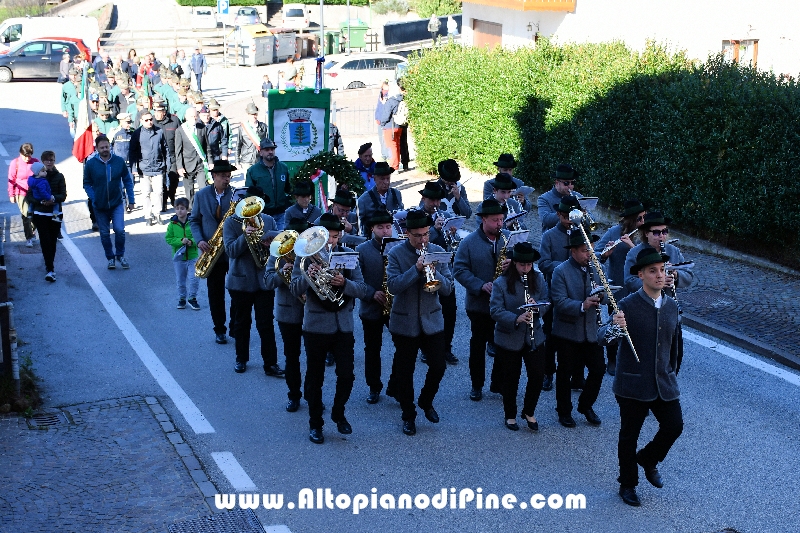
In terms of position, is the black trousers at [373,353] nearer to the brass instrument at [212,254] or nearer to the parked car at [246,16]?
the brass instrument at [212,254]

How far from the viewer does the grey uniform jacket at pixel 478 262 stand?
10.4 metres

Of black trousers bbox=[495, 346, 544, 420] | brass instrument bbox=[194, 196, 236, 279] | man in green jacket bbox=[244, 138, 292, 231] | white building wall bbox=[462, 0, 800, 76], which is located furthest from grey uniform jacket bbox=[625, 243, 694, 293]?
white building wall bbox=[462, 0, 800, 76]

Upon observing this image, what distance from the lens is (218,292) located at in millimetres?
12125

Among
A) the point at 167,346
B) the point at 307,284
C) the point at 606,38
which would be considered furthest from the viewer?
the point at 606,38

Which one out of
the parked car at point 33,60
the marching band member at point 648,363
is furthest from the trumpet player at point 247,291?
the parked car at point 33,60

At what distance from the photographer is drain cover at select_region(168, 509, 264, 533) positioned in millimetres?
7805

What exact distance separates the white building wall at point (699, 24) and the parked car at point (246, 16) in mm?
28704

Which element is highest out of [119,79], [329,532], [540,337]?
[119,79]

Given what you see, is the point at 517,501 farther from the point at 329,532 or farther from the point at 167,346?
the point at 167,346

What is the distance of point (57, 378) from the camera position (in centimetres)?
1105

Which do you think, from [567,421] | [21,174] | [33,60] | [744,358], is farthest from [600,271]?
[33,60]

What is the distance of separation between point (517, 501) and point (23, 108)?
27.7 metres

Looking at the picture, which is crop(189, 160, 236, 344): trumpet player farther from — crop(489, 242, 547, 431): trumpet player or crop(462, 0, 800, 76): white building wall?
crop(462, 0, 800, 76): white building wall

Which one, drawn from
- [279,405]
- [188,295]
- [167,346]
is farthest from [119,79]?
[279,405]
